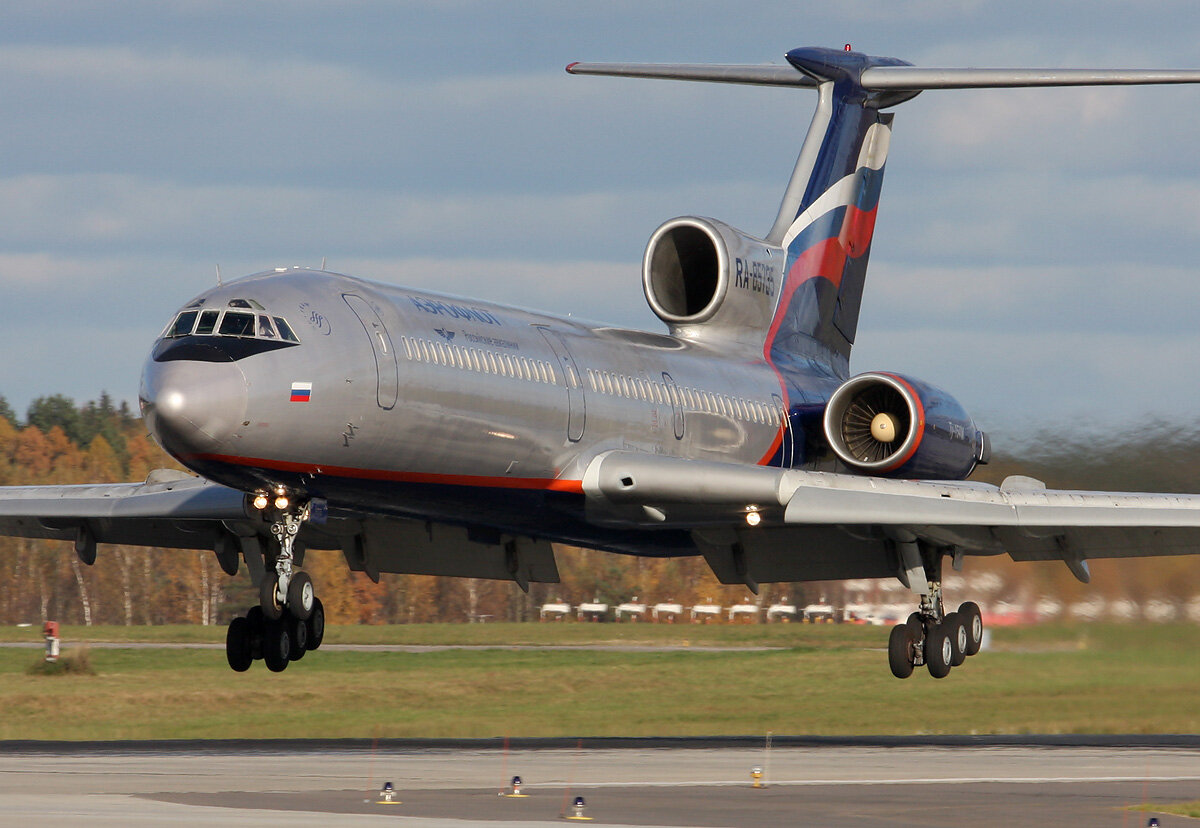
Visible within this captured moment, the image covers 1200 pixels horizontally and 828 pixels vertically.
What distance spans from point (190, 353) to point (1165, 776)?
49.5ft

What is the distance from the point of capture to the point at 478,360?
21938mm

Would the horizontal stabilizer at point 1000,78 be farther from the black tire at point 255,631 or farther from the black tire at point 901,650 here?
the black tire at point 255,631

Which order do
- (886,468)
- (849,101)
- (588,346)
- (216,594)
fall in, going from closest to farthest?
(588,346), (886,468), (849,101), (216,594)

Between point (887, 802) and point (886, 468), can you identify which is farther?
point (886, 468)

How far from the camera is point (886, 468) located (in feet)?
87.8

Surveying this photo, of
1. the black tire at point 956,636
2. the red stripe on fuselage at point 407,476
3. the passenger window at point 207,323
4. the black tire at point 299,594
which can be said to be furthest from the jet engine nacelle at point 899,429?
the passenger window at point 207,323

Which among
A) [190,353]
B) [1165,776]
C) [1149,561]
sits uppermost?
[190,353]

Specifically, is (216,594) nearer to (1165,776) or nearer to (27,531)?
(27,531)

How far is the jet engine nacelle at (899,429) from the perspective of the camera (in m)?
26.7

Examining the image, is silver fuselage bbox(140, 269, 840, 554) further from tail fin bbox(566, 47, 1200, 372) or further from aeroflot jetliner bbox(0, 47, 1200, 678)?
tail fin bbox(566, 47, 1200, 372)

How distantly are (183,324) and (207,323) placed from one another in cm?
32

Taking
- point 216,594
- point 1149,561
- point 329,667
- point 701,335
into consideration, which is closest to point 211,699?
point 329,667

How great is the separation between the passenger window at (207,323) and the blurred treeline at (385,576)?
14361 millimetres

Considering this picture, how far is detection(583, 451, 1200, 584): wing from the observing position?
23406mm
